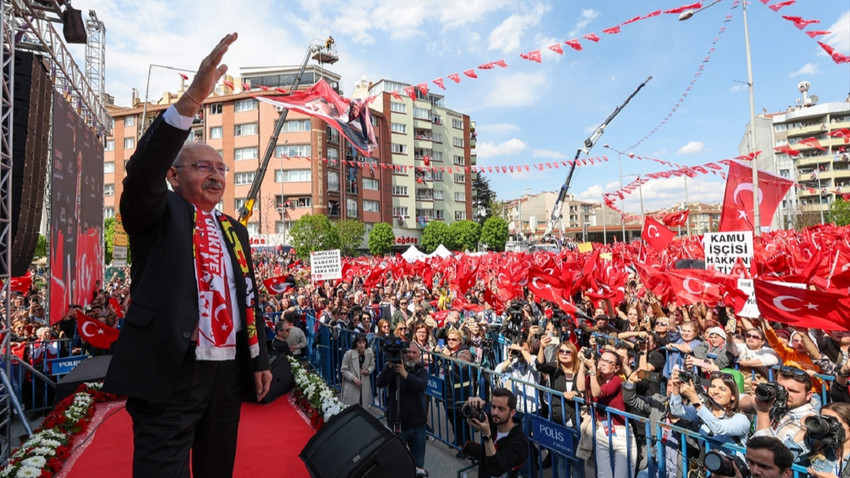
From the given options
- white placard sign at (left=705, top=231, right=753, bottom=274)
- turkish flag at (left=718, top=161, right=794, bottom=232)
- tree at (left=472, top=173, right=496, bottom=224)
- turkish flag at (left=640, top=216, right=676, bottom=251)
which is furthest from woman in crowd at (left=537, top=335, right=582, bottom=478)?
tree at (left=472, top=173, right=496, bottom=224)

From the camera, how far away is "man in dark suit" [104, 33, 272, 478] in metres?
1.89

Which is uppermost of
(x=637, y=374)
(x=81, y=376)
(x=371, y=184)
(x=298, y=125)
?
(x=298, y=125)

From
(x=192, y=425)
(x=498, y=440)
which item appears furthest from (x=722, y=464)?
(x=192, y=425)

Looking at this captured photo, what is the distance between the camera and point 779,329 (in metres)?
8.27

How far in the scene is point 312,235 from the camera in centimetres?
4503

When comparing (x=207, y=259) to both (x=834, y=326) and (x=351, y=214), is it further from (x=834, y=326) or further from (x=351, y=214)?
(x=351, y=214)

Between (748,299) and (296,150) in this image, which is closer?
(748,299)

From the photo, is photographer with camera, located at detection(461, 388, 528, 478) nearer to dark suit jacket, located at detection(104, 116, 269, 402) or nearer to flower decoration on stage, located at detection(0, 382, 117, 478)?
dark suit jacket, located at detection(104, 116, 269, 402)

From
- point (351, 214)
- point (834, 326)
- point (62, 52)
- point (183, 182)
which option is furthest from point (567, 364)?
point (351, 214)

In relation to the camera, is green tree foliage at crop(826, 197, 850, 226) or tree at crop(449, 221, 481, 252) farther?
tree at crop(449, 221, 481, 252)

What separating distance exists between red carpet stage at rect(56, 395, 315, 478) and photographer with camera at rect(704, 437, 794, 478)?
2.95 meters

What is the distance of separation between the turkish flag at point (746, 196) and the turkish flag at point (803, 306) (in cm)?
1072

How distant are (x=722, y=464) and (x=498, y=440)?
70.8 inches

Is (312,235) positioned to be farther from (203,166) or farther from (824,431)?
(203,166)
